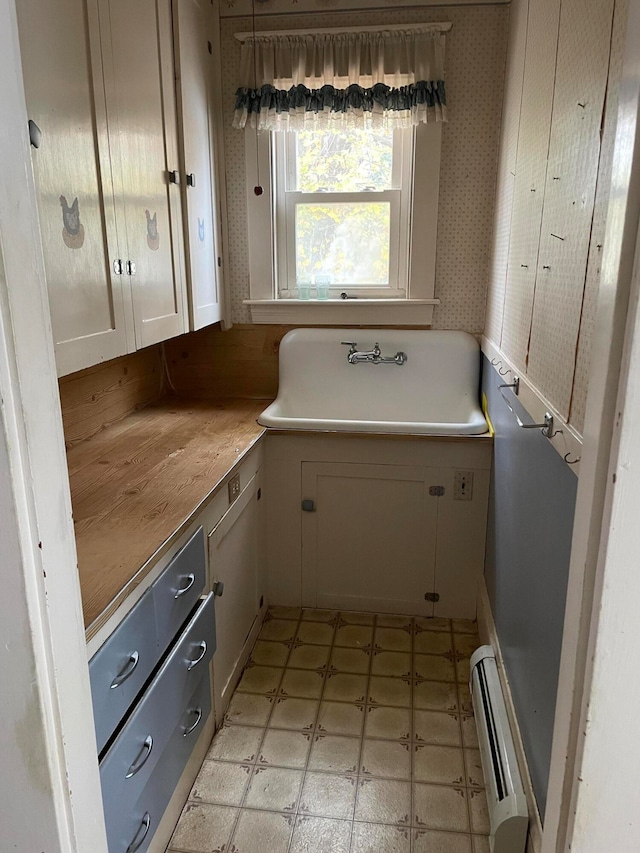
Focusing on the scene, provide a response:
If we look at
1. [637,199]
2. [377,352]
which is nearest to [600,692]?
[637,199]

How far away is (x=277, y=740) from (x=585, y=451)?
1.49 m

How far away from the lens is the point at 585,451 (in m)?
0.67

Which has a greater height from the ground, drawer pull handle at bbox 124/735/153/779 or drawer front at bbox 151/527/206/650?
drawer front at bbox 151/527/206/650

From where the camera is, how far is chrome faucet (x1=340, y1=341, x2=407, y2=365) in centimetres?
263

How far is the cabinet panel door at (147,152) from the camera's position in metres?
1.57

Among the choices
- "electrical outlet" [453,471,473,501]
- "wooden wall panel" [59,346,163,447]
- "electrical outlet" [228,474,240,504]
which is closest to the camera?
"electrical outlet" [228,474,240,504]

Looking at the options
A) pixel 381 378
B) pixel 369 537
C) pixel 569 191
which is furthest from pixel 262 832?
pixel 381 378

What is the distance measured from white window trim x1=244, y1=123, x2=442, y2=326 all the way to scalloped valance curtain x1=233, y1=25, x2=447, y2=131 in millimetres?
104

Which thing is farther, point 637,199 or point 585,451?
point 585,451

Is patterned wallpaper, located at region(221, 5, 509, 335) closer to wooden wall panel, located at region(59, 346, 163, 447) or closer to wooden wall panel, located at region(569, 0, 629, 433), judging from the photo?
wooden wall panel, located at region(59, 346, 163, 447)

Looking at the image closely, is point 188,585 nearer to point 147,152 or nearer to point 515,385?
point 515,385

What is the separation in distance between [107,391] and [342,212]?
48.6 inches

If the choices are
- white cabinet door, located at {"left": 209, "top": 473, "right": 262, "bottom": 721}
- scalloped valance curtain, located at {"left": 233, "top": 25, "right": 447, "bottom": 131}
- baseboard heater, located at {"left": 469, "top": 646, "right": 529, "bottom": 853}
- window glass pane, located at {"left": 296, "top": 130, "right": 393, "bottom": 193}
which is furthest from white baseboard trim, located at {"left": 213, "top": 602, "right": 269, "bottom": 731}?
scalloped valance curtain, located at {"left": 233, "top": 25, "right": 447, "bottom": 131}

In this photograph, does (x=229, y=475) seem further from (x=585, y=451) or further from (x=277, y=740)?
(x=585, y=451)
